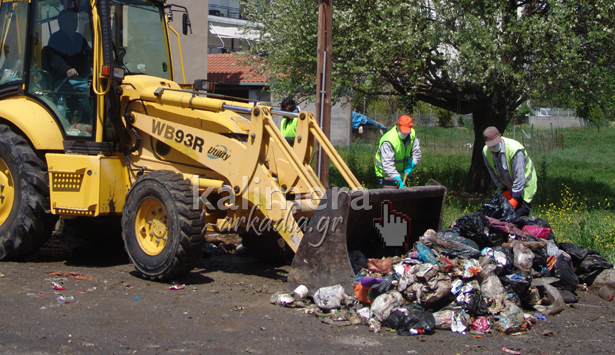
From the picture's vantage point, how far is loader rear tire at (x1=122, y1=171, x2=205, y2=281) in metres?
5.86

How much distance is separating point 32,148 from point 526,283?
538 cm

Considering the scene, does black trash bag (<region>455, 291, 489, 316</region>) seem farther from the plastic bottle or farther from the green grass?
the plastic bottle

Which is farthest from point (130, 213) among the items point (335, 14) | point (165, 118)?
point (335, 14)

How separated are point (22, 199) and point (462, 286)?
472cm

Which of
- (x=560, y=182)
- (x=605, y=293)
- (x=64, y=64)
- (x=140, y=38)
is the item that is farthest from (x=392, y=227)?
(x=560, y=182)

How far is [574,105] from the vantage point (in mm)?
10500

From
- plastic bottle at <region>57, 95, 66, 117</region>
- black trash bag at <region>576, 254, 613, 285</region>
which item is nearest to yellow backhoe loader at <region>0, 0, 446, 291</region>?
plastic bottle at <region>57, 95, 66, 117</region>

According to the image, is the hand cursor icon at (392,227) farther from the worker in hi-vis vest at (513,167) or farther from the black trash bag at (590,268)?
the black trash bag at (590,268)

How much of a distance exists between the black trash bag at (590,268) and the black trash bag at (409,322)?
94.0 inches

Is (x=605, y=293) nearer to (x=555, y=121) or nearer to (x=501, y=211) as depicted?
(x=501, y=211)

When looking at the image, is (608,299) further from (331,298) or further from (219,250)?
(219,250)

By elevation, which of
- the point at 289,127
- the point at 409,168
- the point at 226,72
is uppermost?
the point at 226,72

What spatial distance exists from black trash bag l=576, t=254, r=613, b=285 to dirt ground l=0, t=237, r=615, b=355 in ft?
0.54

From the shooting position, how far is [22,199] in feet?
22.1
